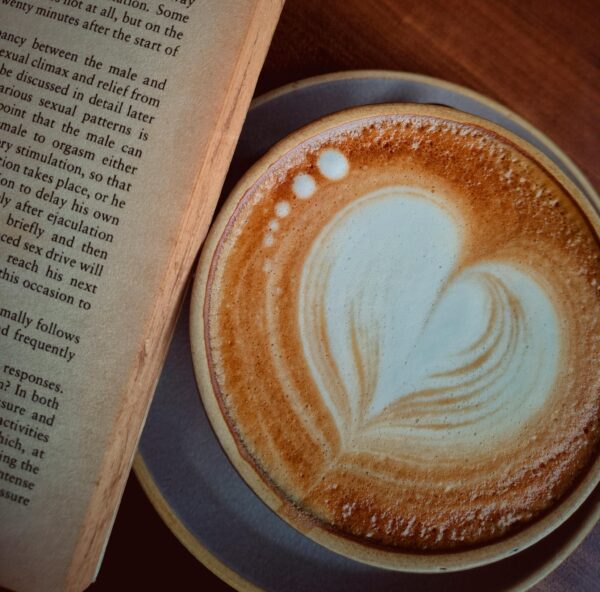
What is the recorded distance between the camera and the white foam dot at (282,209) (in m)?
0.80

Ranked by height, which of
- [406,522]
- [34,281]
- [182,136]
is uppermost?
[182,136]

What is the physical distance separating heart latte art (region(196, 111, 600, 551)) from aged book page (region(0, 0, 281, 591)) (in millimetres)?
109

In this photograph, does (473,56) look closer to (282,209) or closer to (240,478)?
(282,209)

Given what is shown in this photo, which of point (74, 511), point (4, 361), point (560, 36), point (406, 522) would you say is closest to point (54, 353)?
point (4, 361)

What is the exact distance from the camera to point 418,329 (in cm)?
81

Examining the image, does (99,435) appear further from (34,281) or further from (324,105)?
(324,105)

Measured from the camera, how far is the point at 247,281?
801 millimetres

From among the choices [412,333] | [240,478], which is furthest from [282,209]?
[240,478]

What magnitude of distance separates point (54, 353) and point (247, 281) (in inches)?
10.3

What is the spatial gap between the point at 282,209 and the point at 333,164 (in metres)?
0.09

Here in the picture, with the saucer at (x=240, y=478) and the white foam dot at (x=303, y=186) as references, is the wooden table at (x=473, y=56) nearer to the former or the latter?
the saucer at (x=240, y=478)

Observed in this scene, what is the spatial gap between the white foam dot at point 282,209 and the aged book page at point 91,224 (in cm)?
11

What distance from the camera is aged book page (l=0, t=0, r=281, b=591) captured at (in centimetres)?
72

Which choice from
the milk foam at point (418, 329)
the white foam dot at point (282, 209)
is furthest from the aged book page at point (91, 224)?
the milk foam at point (418, 329)
